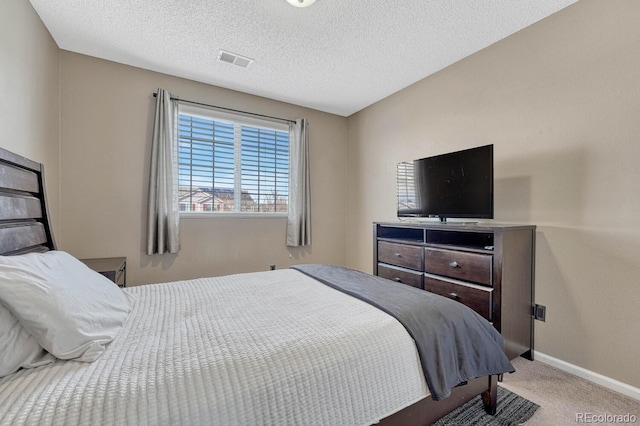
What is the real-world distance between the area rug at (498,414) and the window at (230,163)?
2.83 meters

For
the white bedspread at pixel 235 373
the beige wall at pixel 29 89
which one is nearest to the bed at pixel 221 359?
the white bedspread at pixel 235 373

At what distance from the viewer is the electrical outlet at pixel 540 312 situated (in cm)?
214

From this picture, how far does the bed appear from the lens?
2.52 feet

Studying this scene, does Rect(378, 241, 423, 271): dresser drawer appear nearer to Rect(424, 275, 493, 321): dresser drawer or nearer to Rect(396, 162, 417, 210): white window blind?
Rect(424, 275, 493, 321): dresser drawer

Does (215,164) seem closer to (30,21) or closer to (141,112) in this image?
(141,112)

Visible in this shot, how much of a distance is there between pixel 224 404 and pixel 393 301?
0.90m

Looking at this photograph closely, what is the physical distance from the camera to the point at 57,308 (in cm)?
94

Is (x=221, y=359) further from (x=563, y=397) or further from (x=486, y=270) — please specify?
(x=563, y=397)

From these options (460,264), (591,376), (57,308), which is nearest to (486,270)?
(460,264)

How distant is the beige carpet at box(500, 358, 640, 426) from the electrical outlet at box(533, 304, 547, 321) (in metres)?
0.34

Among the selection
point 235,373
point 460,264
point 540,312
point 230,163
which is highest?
point 230,163

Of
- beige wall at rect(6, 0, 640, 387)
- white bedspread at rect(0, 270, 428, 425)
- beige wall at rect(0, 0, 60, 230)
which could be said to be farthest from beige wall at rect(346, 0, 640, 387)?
beige wall at rect(0, 0, 60, 230)

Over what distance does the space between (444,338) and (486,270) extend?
985 millimetres

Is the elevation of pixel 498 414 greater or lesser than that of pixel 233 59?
lesser
